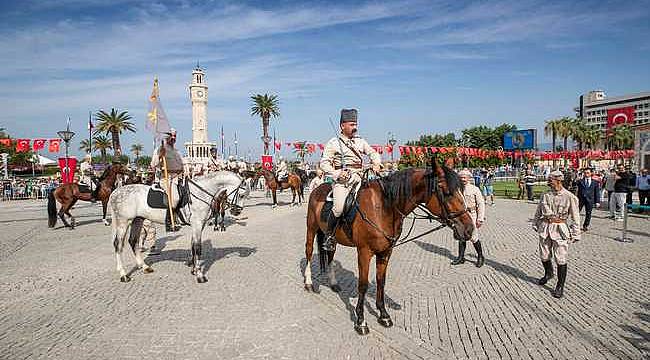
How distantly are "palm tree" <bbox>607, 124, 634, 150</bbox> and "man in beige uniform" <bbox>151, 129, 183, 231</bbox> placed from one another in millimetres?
96754

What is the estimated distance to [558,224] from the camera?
264 inches

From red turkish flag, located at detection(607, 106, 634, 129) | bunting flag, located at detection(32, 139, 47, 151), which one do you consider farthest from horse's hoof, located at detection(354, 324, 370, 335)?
red turkish flag, located at detection(607, 106, 634, 129)

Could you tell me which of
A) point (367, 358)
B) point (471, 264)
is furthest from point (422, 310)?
point (471, 264)

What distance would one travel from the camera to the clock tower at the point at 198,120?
84.1 meters

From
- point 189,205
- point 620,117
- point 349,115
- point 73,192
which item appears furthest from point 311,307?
point 620,117

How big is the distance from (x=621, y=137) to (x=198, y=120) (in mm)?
93980

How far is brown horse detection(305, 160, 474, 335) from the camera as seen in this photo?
4.66m

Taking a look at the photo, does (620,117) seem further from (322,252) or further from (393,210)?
(393,210)

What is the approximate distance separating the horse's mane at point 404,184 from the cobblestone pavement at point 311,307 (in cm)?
196

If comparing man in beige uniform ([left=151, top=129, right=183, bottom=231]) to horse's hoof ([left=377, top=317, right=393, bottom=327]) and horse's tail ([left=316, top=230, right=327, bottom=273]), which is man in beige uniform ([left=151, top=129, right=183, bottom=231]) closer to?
horse's tail ([left=316, top=230, right=327, bottom=273])

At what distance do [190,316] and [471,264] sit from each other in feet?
21.5

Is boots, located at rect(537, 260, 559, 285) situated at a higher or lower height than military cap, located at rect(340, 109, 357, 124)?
lower

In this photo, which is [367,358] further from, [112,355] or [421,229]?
[421,229]

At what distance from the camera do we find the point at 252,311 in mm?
6062
